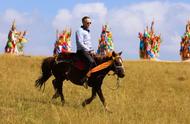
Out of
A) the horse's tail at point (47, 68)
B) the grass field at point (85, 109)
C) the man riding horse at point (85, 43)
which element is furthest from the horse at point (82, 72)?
the grass field at point (85, 109)

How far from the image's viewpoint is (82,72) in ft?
44.9

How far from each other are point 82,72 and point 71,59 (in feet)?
2.05

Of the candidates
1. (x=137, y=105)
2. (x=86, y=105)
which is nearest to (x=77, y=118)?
(x=86, y=105)

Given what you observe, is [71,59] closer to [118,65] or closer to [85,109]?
[118,65]

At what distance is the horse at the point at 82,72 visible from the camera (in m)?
13.1

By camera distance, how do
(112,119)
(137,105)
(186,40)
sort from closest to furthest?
1. (112,119)
2. (137,105)
3. (186,40)

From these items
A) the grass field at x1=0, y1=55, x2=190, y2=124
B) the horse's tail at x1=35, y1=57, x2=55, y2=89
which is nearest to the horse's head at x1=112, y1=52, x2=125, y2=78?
the grass field at x1=0, y1=55, x2=190, y2=124

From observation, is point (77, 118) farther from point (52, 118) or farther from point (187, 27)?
point (187, 27)

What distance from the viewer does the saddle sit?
44.9ft

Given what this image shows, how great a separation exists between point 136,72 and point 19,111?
20.5m

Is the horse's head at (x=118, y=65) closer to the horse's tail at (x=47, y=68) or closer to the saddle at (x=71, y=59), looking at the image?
the saddle at (x=71, y=59)

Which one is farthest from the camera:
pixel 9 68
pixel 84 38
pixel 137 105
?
pixel 9 68

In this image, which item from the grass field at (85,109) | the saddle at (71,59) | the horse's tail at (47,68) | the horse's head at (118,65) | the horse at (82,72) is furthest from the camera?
the horse's tail at (47,68)

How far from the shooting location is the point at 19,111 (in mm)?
11266
